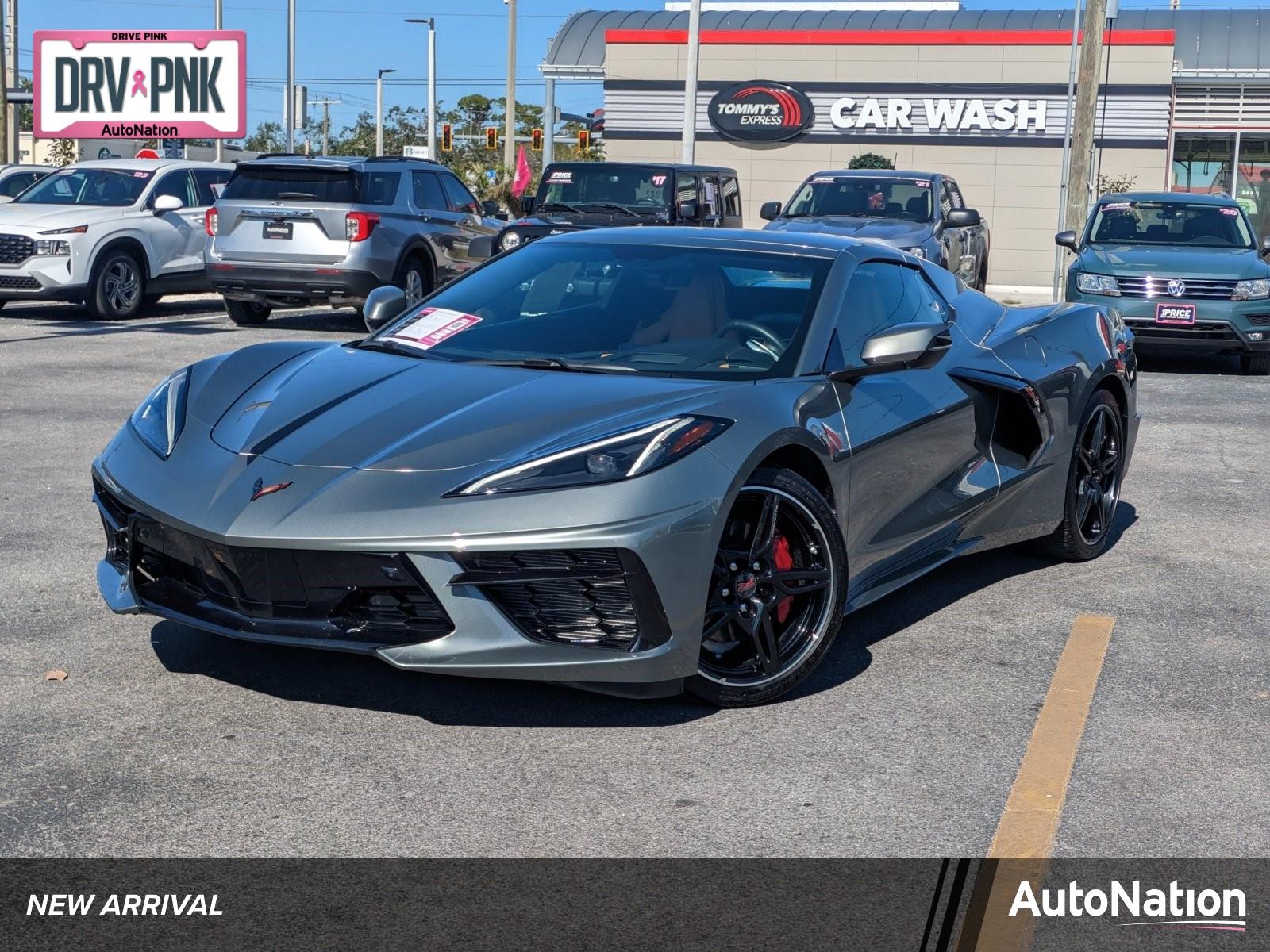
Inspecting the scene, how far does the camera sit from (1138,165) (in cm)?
3525

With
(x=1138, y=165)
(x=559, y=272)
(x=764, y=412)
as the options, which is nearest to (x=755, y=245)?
(x=559, y=272)

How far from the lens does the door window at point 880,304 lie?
5223 mm

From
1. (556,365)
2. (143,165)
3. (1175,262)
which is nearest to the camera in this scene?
(556,365)

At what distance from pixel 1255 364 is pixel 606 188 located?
24.5 feet

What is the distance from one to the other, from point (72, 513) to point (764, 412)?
3.63m

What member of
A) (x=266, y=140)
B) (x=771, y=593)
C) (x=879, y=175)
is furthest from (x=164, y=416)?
(x=266, y=140)

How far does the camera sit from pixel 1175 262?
14.2 meters

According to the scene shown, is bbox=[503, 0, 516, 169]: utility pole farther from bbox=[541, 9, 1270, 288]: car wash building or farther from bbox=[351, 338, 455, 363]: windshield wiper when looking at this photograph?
bbox=[351, 338, 455, 363]: windshield wiper

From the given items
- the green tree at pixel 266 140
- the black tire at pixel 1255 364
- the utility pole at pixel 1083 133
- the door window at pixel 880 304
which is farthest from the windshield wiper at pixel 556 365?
the green tree at pixel 266 140

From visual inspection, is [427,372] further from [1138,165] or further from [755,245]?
[1138,165]

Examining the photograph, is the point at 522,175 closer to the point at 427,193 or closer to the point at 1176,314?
the point at 427,193

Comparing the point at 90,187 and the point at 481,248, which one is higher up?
the point at 90,187

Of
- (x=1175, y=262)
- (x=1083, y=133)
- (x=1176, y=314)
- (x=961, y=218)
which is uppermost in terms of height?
(x=1083, y=133)

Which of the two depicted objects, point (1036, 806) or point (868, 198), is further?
point (868, 198)
